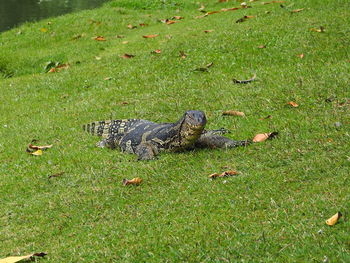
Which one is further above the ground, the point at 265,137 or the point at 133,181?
the point at 133,181

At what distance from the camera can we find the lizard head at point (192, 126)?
27.7 feet

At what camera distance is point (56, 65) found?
17641 millimetres

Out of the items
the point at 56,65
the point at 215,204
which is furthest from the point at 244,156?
the point at 56,65

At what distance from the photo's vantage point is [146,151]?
8852 mm

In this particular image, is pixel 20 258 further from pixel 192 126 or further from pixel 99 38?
pixel 99 38

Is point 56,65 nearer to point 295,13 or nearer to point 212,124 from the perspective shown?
point 295,13

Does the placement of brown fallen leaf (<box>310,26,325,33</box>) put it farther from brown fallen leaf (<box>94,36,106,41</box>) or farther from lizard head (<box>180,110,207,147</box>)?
brown fallen leaf (<box>94,36,106,41</box>)

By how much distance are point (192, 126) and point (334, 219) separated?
350cm

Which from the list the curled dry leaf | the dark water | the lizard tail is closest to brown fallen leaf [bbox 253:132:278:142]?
the curled dry leaf

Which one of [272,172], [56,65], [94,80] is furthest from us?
[56,65]

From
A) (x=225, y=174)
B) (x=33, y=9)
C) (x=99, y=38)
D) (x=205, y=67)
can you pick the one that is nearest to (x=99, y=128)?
(x=205, y=67)

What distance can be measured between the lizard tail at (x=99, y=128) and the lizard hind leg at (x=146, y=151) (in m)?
1.46

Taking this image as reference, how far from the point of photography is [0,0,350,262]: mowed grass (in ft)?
18.5

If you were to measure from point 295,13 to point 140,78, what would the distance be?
494 centimetres
